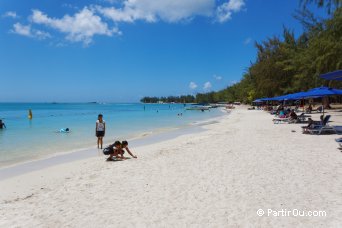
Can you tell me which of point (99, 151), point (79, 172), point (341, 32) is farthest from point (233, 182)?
point (341, 32)

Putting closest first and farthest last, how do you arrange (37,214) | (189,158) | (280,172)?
(37,214) < (280,172) < (189,158)

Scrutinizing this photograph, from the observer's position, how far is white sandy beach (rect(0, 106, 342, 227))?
486 centimetres

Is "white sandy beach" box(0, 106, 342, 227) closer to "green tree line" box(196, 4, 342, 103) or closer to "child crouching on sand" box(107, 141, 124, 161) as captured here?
"child crouching on sand" box(107, 141, 124, 161)

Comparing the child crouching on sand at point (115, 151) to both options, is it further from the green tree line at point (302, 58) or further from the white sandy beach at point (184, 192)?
the green tree line at point (302, 58)

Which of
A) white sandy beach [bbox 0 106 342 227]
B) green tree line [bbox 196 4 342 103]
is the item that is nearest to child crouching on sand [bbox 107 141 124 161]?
white sandy beach [bbox 0 106 342 227]

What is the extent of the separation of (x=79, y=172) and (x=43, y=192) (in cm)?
212

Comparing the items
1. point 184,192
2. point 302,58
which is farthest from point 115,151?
point 302,58

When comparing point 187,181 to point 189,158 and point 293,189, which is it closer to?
point 293,189

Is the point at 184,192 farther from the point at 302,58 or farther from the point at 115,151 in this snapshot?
the point at 302,58

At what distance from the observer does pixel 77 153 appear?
13492 millimetres

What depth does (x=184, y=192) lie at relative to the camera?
617 cm

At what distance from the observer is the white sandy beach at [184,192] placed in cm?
486

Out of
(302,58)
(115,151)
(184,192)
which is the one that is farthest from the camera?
(302,58)

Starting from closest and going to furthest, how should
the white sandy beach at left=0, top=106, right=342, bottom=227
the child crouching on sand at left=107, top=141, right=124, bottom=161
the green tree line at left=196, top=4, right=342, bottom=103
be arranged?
the white sandy beach at left=0, top=106, right=342, bottom=227
the child crouching on sand at left=107, top=141, right=124, bottom=161
the green tree line at left=196, top=4, right=342, bottom=103
